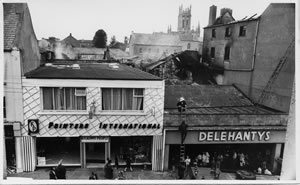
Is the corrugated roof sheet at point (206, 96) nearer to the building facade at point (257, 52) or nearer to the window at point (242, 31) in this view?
the building facade at point (257, 52)

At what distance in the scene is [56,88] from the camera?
6.88 meters

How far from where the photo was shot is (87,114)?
23.1 ft

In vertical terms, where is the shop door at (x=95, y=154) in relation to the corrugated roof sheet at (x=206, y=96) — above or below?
below

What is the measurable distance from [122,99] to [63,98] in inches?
66.5

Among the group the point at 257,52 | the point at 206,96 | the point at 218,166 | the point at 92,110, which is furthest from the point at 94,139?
the point at 257,52

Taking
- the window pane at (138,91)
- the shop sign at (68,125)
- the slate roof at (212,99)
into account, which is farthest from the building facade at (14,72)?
the slate roof at (212,99)

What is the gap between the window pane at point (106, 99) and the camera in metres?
7.10

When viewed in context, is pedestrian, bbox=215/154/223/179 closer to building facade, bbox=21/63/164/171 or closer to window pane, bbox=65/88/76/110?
building facade, bbox=21/63/164/171

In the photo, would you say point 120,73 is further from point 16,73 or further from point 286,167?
point 286,167

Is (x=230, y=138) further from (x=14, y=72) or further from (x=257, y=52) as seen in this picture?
(x=14, y=72)

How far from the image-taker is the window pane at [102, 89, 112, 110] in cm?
710

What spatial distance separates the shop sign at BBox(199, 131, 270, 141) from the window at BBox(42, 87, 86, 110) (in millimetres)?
3728

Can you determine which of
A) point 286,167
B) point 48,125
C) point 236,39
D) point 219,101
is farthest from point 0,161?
point 236,39

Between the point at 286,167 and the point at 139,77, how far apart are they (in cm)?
426
